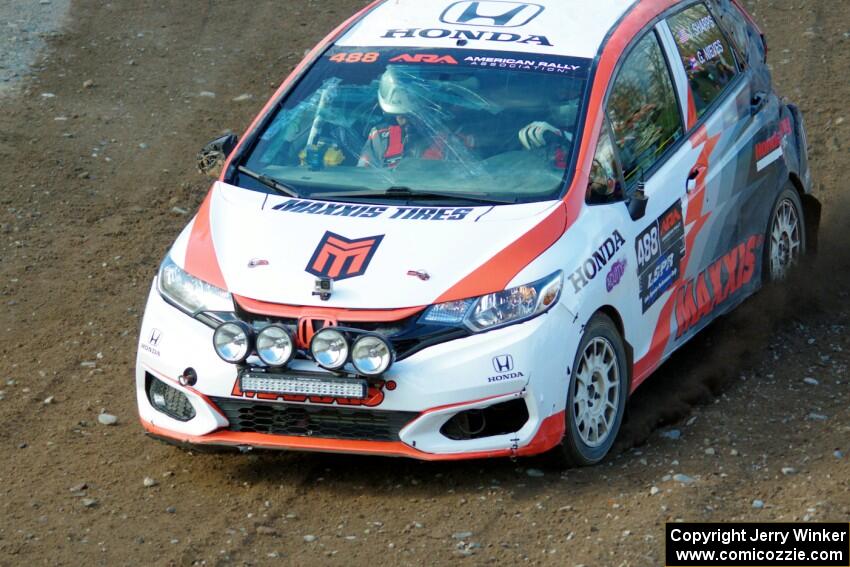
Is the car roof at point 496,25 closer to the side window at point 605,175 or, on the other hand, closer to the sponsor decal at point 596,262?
the side window at point 605,175

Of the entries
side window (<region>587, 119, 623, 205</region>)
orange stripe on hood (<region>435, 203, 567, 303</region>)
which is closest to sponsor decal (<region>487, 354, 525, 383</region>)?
orange stripe on hood (<region>435, 203, 567, 303</region>)

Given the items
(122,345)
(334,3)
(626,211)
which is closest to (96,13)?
(334,3)

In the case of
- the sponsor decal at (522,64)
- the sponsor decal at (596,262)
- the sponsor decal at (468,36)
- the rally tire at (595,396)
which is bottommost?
the rally tire at (595,396)

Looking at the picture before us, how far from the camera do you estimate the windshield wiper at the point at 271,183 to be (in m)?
7.19

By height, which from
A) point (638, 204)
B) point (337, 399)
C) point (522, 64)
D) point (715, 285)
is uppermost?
point (522, 64)

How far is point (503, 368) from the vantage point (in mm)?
6254

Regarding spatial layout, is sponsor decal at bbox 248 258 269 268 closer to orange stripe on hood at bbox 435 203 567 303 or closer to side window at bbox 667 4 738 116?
orange stripe on hood at bbox 435 203 567 303

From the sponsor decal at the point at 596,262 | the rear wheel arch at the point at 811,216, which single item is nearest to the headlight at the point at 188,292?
the sponsor decal at the point at 596,262

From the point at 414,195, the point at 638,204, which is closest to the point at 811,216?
the point at 638,204

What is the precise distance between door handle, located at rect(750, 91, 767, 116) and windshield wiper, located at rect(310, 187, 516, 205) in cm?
226

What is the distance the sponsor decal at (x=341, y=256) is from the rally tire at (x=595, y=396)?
100 cm

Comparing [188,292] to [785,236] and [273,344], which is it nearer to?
[273,344]

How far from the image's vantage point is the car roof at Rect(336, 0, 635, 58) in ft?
25.0

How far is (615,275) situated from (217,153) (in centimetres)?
216
